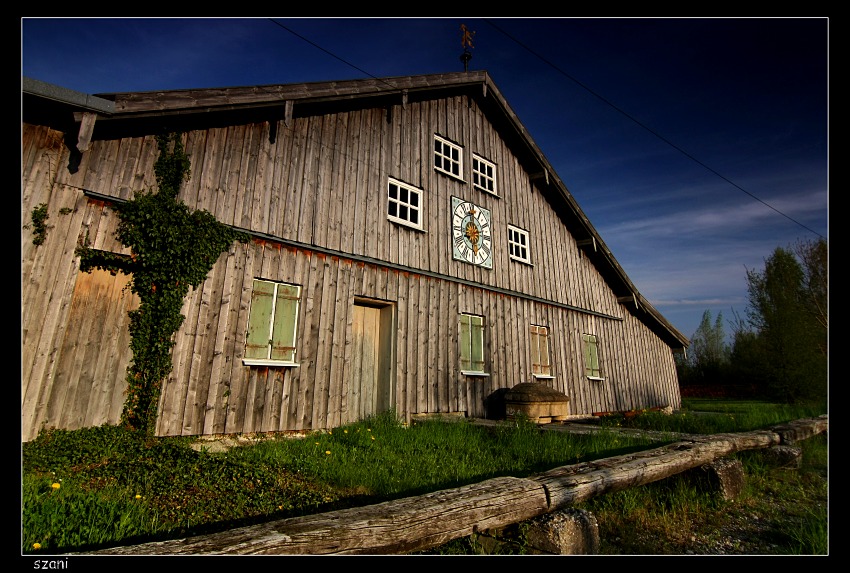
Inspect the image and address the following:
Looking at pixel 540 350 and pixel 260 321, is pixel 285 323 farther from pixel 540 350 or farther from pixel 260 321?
pixel 540 350

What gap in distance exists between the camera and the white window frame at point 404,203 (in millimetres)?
10203

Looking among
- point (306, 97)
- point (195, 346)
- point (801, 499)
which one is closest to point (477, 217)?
point (306, 97)

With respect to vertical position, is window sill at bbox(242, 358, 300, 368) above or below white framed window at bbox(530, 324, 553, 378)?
below

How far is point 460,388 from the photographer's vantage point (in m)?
10.4

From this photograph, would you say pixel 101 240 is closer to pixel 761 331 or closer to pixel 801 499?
pixel 801 499

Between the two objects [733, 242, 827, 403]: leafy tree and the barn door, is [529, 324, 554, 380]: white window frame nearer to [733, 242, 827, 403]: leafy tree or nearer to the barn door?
the barn door

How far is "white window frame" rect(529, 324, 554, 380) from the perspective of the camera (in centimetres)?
1246

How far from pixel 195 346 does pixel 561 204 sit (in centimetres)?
1217

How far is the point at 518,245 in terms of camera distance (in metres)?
13.1

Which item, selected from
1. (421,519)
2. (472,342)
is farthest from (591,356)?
(421,519)

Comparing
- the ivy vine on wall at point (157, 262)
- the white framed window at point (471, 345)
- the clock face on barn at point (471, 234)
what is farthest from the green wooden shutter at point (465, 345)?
the ivy vine on wall at point (157, 262)

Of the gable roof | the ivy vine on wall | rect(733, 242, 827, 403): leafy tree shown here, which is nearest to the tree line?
rect(733, 242, 827, 403): leafy tree

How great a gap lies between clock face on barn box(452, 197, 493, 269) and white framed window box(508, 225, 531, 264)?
99cm
